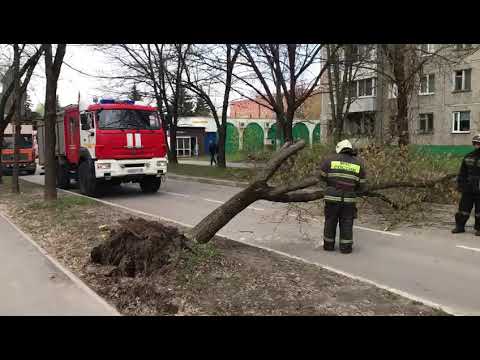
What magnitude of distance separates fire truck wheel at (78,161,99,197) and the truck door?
1.87ft

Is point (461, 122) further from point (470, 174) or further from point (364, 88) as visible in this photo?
point (470, 174)

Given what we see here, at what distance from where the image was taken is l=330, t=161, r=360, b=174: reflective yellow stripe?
255 inches

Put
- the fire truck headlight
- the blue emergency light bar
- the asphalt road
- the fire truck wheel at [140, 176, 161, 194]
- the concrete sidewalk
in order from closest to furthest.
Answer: the concrete sidewalk < the asphalt road < the fire truck headlight < the blue emergency light bar < the fire truck wheel at [140, 176, 161, 194]

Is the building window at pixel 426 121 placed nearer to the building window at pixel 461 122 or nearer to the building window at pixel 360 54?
the building window at pixel 461 122

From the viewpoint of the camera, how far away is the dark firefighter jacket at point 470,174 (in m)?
7.85

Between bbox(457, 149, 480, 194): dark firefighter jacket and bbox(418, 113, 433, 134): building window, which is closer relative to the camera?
bbox(457, 149, 480, 194): dark firefighter jacket

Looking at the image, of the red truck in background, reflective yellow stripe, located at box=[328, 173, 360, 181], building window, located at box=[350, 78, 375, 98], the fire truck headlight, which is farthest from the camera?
building window, located at box=[350, 78, 375, 98]

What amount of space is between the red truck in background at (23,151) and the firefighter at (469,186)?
24915 millimetres

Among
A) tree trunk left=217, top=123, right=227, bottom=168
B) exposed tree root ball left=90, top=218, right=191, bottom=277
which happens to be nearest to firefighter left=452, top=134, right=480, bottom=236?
exposed tree root ball left=90, top=218, right=191, bottom=277

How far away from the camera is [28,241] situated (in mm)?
7176

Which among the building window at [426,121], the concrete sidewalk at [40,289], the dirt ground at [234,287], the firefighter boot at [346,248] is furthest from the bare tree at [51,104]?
the building window at [426,121]

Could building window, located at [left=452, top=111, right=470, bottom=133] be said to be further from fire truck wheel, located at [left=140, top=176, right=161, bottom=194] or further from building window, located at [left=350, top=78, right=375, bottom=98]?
fire truck wheel, located at [left=140, top=176, right=161, bottom=194]

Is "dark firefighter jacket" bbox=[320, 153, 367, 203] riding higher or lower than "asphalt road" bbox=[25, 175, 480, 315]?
higher
